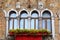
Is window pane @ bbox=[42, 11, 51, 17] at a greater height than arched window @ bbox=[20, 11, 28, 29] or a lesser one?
greater

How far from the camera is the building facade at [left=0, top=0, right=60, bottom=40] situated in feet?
25.8

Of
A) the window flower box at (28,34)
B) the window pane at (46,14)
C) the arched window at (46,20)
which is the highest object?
the window pane at (46,14)

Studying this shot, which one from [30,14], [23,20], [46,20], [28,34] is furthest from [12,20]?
[46,20]

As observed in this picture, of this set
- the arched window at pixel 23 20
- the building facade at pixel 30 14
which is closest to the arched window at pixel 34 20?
the building facade at pixel 30 14

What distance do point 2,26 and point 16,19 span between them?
45cm

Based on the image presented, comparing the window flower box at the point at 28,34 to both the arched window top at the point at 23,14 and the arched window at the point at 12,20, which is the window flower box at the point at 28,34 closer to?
the arched window at the point at 12,20

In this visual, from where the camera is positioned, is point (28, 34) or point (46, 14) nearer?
point (28, 34)

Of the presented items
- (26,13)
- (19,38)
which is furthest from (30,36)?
(26,13)

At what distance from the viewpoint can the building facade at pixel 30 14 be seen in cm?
787

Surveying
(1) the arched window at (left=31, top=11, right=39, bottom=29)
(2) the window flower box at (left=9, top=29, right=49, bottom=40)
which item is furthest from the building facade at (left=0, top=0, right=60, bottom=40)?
(2) the window flower box at (left=9, top=29, right=49, bottom=40)

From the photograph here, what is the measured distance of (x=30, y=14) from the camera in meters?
7.88

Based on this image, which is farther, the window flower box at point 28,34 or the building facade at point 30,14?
the building facade at point 30,14

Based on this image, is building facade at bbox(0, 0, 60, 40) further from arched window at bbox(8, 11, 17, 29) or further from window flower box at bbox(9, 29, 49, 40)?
window flower box at bbox(9, 29, 49, 40)

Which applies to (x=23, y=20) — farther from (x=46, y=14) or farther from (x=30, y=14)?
(x=46, y=14)
